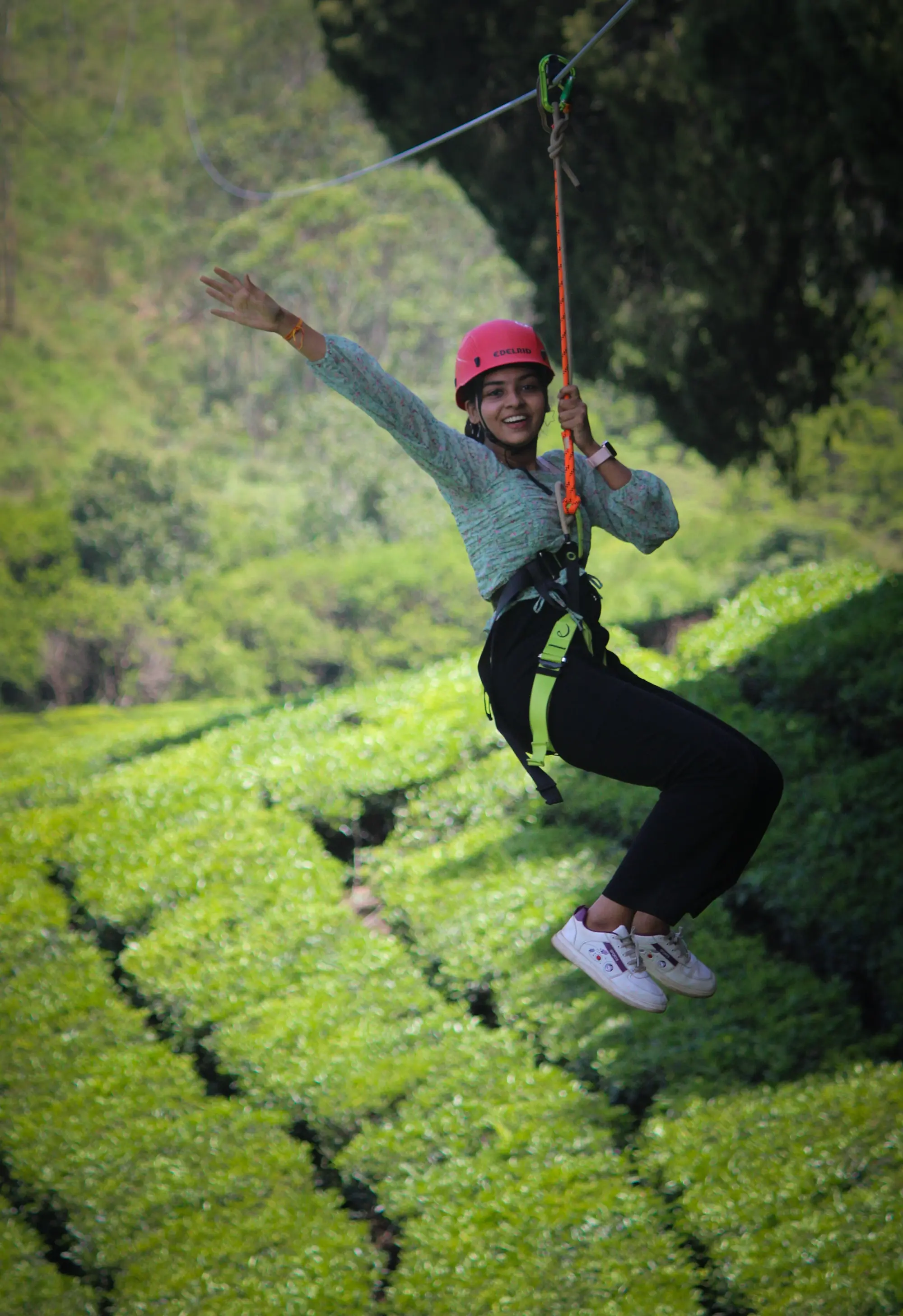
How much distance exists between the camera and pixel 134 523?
20.2 meters

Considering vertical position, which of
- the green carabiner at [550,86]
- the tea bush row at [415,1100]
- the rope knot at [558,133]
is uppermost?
the green carabiner at [550,86]

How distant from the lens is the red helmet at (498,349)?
2.72m

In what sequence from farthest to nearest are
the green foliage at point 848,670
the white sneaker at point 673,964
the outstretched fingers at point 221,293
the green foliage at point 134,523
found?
the green foliage at point 134,523, the green foliage at point 848,670, the white sneaker at point 673,964, the outstretched fingers at point 221,293

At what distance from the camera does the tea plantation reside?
5051 mm

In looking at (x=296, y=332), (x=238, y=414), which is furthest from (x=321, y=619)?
(x=296, y=332)

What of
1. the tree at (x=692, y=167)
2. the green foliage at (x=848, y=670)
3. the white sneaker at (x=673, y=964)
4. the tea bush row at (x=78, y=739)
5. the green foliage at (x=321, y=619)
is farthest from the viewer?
Answer: the green foliage at (x=321, y=619)

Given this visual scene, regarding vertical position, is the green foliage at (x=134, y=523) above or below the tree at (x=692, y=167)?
above

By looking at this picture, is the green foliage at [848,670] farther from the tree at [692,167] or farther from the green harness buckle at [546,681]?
the green harness buckle at [546,681]

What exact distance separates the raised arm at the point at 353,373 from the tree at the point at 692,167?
10.8 feet

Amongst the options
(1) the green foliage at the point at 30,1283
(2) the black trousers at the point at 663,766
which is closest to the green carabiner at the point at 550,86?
(2) the black trousers at the point at 663,766

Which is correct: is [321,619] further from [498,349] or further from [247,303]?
[247,303]

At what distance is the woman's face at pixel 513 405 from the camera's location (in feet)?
8.99

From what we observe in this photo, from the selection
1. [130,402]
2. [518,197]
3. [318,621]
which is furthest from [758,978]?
[130,402]

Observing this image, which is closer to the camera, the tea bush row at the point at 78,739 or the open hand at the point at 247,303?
the open hand at the point at 247,303
